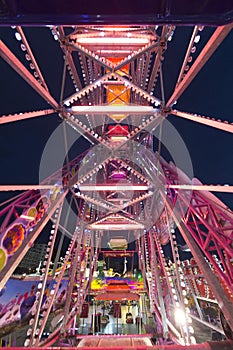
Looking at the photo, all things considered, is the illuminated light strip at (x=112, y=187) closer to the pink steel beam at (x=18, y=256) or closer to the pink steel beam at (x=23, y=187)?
the pink steel beam at (x=23, y=187)

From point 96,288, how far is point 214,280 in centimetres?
1726

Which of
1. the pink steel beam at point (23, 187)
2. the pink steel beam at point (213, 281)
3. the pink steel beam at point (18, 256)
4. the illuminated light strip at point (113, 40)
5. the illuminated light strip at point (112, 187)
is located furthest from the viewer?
the illuminated light strip at point (112, 187)

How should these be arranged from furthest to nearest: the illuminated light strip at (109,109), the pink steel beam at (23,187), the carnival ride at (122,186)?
the illuminated light strip at (109,109), the pink steel beam at (23,187), the carnival ride at (122,186)

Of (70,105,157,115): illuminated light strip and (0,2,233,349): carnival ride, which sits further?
(70,105,157,115): illuminated light strip

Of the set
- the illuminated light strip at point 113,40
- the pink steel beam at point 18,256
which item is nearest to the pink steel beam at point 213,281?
the pink steel beam at point 18,256

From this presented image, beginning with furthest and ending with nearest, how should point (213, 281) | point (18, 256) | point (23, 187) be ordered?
point (23, 187) < point (18, 256) < point (213, 281)

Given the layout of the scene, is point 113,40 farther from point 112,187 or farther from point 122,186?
point 122,186

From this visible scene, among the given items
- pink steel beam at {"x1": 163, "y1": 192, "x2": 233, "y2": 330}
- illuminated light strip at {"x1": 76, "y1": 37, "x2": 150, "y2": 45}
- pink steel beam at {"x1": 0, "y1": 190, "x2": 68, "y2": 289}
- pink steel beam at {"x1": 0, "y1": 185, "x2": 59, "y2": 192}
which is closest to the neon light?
pink steel beam at {"x1": 0, "y1": 185, "x2": 59, "y2": 192}

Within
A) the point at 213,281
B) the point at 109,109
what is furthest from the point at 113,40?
the point at 213,281

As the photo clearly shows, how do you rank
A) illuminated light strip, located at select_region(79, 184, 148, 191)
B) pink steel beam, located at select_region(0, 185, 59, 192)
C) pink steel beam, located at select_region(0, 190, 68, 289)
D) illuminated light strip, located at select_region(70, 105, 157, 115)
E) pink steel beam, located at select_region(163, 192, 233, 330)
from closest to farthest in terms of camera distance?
1. pink steel beam, located at select_region(163, 192, 233, 330)
2. pink steel beam, located at select_region(0, 190, 68, 289)
3. pink steel beam, located at select_region(0, 185, 59, 192)
4. illuminated light strip, located at select_region(70, 105, 157, 115)
5. illuminated light strip, located at select_region(79, 184, 148, 191)

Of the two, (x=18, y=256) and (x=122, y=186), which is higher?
(x=122, y=186)

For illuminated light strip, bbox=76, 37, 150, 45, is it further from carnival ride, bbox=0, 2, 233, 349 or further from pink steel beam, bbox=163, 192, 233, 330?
pink steel beam, bbox=163, 192, 233, 330

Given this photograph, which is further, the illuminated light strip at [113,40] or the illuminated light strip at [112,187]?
the illuminated light strip at [112,187]

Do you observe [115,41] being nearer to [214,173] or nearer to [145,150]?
[145,150]
